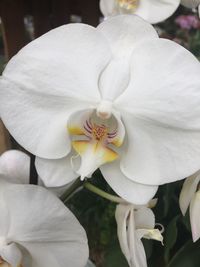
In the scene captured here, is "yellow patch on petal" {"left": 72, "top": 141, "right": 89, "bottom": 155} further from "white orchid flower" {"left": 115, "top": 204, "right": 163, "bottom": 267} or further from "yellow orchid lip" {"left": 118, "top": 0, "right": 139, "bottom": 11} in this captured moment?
"yellow orchid lip" {"left": 118, "top": 0, "right": 139, "bottom": 11}

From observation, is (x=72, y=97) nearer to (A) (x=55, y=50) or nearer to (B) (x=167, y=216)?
(A) (x=55, y=50)

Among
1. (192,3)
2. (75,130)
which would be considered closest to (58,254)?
(75,130)

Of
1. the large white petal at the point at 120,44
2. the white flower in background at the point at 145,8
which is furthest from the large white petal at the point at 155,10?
the large white petal at the point at 120,44

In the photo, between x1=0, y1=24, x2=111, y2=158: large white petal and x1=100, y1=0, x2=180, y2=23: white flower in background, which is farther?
x1=100, y1=0, x2=180, y2=23: white flower in background

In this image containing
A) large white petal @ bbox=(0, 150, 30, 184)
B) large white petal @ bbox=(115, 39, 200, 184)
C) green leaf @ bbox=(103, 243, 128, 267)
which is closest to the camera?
large white petal @ bbox=(115, 39, 200, 184)

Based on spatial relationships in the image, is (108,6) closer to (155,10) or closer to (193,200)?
(155,10)

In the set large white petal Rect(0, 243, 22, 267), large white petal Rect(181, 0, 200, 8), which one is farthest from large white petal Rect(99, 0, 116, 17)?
large white petal Rect(0, 243, 22, 267)

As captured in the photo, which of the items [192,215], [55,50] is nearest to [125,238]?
[192,215]
